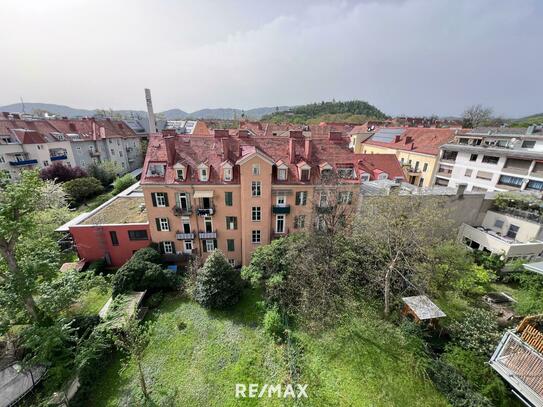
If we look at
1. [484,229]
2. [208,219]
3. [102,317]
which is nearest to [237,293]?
[208,219]

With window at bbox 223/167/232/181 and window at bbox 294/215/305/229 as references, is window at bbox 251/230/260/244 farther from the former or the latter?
window at bbox 223/167/232/181

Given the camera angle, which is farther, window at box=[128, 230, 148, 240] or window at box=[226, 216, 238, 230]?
window at box=[128, 230, 148, 240]

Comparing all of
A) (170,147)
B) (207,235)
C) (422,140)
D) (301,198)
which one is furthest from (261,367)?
(422,140)

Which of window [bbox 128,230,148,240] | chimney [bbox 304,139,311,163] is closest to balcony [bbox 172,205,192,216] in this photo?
window [bbox 128,230,148,240]

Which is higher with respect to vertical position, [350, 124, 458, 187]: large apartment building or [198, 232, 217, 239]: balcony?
[350, 124, 458, 187]: large apartment building

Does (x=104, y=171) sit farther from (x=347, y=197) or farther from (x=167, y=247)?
(x=347, y=197)

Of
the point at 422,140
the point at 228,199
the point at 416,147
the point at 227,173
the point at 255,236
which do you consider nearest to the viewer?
the point at 227,173
